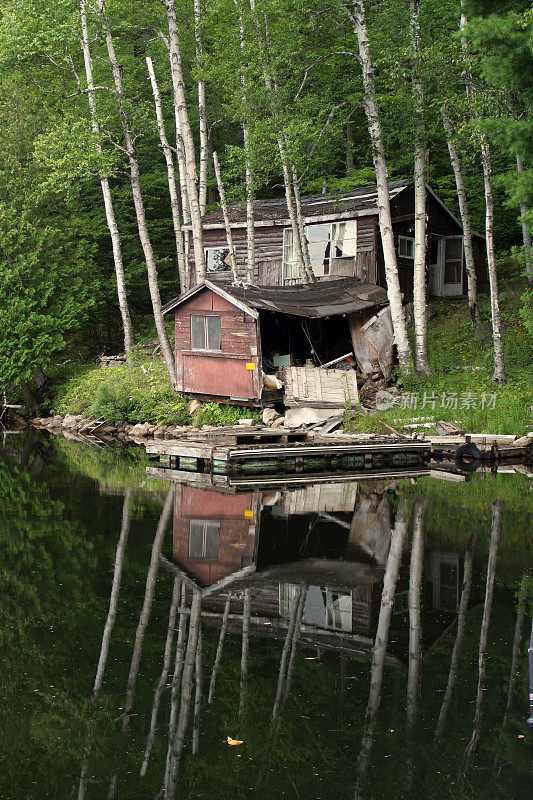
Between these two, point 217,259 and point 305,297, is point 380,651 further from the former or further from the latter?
point 217,259

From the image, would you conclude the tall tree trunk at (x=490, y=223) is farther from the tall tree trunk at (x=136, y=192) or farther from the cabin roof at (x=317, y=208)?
the tall tree trunk at (x=136, y=192)

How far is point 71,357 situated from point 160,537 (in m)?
24.1

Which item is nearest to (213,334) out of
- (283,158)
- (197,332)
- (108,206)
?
(197,332)

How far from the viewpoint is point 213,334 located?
2639 cm

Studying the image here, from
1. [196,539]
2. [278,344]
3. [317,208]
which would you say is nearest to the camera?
[196,539]

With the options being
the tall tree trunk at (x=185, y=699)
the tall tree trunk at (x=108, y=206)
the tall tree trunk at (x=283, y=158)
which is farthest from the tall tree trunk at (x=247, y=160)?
the tall tree trunk at (x=185, y=699)

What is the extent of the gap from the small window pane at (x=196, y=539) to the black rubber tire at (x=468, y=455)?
888cm

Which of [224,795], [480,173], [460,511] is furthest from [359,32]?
[224,795]

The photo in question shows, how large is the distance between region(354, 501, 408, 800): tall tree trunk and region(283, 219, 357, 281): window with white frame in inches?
744

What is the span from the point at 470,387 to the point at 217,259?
14.6 metres

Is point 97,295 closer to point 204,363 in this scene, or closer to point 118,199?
point 118,199

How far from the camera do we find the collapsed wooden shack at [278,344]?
24.7 meters

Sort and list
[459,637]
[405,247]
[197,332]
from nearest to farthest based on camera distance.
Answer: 1. [459,637]
2. [197,332]
3. [405,247]

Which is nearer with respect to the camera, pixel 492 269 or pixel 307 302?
pixel 492 269
